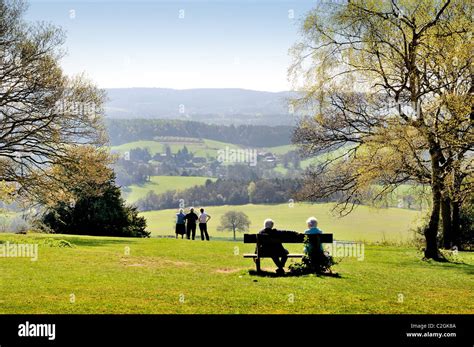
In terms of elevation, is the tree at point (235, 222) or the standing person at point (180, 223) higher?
the standing person at point (180, 223)

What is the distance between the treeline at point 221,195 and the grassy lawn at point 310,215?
280cm

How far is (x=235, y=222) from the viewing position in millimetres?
101500

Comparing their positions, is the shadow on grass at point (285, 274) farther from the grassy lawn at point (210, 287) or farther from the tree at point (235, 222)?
the tree at point (235, 222)

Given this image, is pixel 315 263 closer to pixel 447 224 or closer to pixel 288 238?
pixel 288 238

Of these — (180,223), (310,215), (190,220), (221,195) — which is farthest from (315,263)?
(221,195)

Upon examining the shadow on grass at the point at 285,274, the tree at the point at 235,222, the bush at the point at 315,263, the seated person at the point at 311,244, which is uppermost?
the seated person at the point at 311,244

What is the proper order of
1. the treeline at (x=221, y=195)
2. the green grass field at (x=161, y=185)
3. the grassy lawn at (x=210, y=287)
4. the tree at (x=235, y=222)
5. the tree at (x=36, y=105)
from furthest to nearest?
1. the green grass field at (x=161, y=185)
2. the treeline at (x=221, y=195)
3. the tree at (x=235, y=222)
4. the tree at (x=36, y=105)
5. the grassy lawn at (x=210, y=287)

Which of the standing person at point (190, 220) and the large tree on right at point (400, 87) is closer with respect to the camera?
the large tree on right at point (400, 87)

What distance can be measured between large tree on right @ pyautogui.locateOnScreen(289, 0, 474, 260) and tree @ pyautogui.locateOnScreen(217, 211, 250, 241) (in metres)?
70.5

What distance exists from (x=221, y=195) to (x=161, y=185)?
3371 cm

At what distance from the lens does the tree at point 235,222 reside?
101569 mm

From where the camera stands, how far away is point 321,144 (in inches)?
1303

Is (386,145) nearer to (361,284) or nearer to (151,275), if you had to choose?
(361,284)

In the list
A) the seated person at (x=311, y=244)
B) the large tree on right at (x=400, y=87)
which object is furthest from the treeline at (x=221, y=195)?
the seated person at (x=311, y=244)
